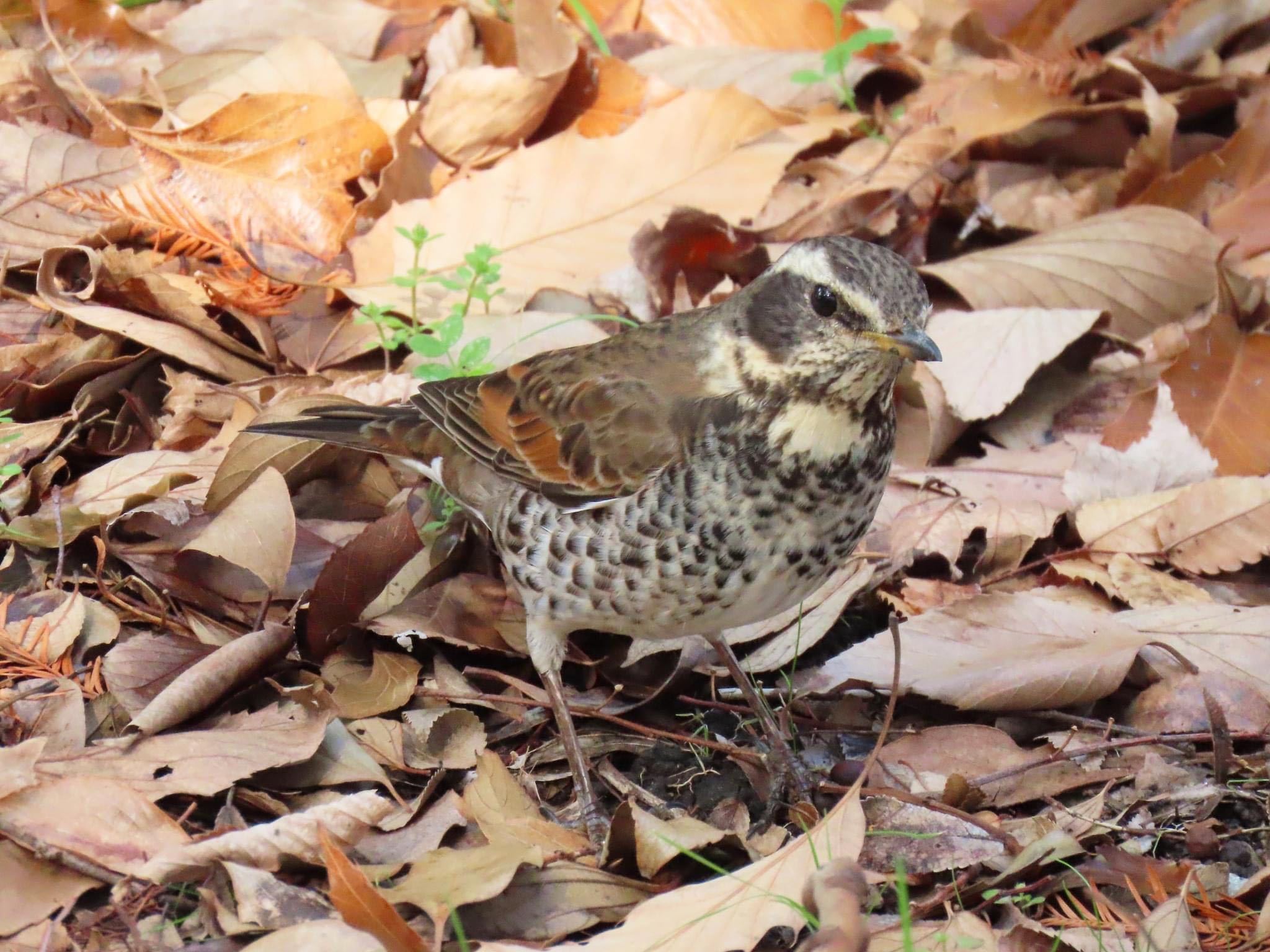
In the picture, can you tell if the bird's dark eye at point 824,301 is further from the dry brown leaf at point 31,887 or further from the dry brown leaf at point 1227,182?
the dry brown leaf at point 1227,182

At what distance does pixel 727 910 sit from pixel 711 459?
1.03 meters

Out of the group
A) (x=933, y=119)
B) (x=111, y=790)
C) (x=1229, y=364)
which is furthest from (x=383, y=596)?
(x=933, y=119)

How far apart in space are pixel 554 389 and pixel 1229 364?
2.21m

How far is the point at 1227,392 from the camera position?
451 centimetres

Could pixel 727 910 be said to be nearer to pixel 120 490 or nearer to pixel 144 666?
pixel 144 666

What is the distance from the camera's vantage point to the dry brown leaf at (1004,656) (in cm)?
367

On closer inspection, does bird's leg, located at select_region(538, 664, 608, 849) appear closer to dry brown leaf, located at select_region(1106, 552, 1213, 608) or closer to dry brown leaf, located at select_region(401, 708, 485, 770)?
dry brown leaf, located at select_region(401, 708, 485, 770)

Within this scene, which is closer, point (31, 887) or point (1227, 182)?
point (31, 887)

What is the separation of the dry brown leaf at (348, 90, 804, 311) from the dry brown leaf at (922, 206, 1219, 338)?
83 centimetres

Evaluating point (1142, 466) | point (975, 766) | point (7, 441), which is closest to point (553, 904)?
point (975, 766)

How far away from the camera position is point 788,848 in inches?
121

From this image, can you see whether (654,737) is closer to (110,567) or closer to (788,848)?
(788,848)

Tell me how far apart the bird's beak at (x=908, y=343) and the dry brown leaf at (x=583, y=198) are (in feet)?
Result: 6.27

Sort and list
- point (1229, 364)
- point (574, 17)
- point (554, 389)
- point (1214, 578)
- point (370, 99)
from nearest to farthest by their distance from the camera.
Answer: point (554, 389) < point (1214, 578) < point (1229, 364) < point (370, 99) < point (574, 17)
